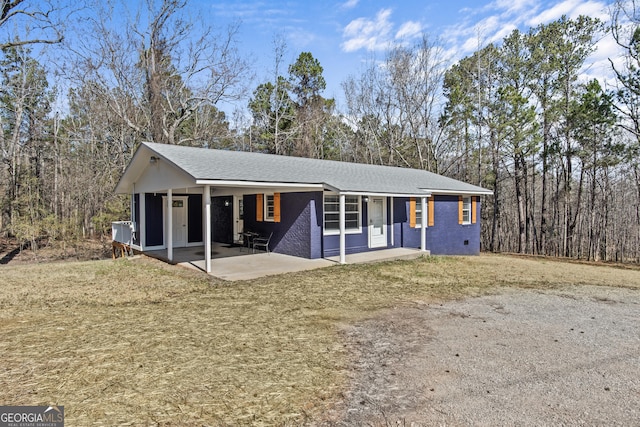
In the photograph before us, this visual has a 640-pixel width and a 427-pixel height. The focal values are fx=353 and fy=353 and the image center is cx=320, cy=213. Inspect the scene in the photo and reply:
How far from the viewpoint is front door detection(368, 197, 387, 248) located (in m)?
12.4

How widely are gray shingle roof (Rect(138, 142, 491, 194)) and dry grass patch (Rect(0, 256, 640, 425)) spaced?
102 inches

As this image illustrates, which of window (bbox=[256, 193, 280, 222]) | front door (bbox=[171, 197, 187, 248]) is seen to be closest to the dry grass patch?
window (bbox=[256, 193, 280, 222])

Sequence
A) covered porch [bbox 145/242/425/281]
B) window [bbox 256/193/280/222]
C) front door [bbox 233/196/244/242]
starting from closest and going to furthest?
covered porch [bbox 145/242/425/281]
window [bbox 256/193/280/222]
front door [bbox 233/196/244/242]

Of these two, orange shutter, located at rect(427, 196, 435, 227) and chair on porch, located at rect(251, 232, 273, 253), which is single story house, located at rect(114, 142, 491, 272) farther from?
chair on porch, located at rect(251, 232, 273, 253)

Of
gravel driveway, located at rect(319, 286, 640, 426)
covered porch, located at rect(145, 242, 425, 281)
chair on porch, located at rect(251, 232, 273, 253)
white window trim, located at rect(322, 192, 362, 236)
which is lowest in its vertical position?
gravel driveway, located at rect(319, 286, 640, 426)

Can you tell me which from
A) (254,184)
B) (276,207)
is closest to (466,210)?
(276,207)


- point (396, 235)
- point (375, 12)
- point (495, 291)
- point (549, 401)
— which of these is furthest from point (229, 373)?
point (375, 12)

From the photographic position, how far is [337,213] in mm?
11172

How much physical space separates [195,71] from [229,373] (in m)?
21.0

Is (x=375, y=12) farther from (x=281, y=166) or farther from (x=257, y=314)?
(x=257, y=314)

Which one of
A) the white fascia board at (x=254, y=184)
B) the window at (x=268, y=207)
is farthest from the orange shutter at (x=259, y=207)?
the white fascia board at (x=254, y=184)
